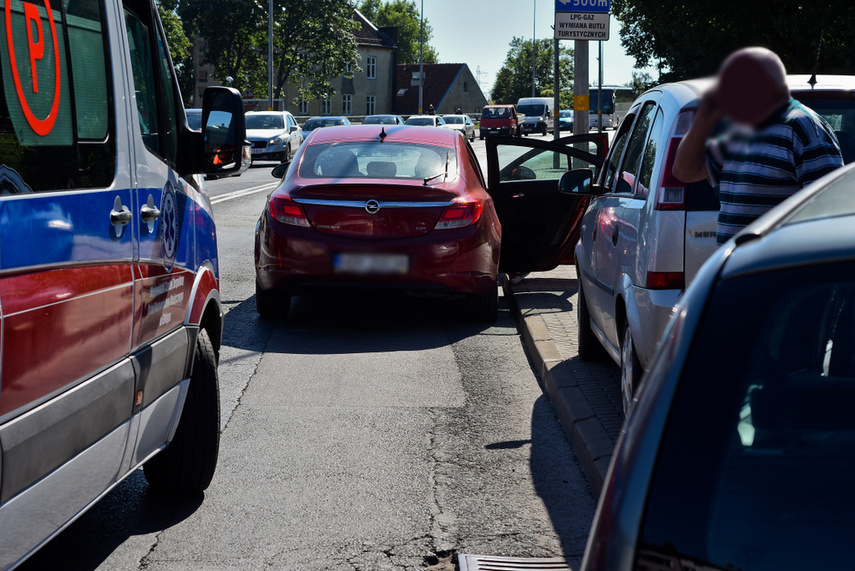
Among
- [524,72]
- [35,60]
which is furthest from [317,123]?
[524,72]

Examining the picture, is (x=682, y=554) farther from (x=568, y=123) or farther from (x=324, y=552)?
(x=568, y=123)

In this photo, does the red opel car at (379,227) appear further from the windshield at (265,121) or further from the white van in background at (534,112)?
the white van in background at (534,112)

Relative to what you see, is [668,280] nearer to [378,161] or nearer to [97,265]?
[97,265]

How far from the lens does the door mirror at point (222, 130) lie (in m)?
4.29

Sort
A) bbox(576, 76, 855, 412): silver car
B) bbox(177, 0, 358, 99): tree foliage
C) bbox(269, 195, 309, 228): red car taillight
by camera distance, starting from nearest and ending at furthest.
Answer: bbox(576, 76, 855, 412): silver car, bbox(269, 195, 309, 228): red car taillight, bbox(177, 0, 358, 99): tree foliage

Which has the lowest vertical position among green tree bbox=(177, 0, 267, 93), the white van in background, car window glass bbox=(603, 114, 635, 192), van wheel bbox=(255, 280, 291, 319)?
the white van in background

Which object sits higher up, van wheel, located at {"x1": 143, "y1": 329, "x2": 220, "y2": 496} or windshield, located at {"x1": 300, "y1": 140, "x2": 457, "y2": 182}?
windshield, located at {"x1": 300, "y1": 140, "x2": 457, "y2": 182}

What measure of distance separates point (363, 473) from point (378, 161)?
13.2 ft

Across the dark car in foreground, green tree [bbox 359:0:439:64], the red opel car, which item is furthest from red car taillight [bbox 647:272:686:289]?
green tree [bbox 359:0:439:64]

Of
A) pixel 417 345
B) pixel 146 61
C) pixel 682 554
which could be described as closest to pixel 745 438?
pixel 682 554

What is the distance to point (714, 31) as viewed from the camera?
2.23 metres

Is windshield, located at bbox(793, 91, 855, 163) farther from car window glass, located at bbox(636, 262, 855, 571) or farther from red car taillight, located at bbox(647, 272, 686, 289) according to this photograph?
car window glass, located at bbox(636, 262, 855, 571)

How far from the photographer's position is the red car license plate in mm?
7934

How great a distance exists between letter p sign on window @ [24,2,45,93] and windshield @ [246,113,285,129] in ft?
110
